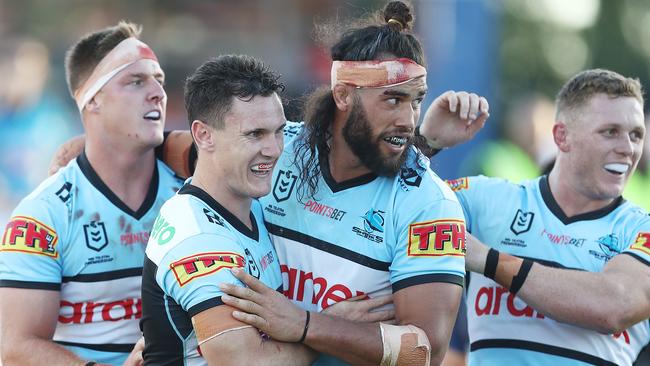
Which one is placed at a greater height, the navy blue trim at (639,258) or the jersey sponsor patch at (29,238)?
the navy blue trim at (639,258)

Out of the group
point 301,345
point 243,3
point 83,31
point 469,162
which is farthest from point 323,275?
point 243,3

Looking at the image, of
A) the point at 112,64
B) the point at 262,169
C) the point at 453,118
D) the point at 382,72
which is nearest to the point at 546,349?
the point at 453,118

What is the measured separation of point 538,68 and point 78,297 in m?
14.2

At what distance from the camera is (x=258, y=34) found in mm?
17266

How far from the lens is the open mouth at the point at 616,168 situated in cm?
510

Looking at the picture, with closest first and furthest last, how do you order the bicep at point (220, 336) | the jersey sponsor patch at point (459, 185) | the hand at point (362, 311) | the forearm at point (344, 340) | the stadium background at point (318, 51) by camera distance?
1. the bicep at point (220, 336)
2. the forearm at point (344, 340)
3. the hand at point (362, 311)
4. the jersey sponsor patch at point (459, 185)
5. the stadium background at point (318, 51)

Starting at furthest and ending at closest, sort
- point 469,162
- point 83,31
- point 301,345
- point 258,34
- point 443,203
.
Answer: point 258,34 → point 83,31 → point 469,162 → point 443,203 → point 301,345

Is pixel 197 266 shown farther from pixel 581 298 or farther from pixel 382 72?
pixel 581 298

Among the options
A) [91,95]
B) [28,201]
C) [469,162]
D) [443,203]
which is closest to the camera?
[443,203]

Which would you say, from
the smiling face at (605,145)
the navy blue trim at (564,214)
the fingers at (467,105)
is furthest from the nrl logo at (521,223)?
the fingers at (467,105)

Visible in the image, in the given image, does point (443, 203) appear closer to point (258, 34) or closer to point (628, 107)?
point (628, 107)

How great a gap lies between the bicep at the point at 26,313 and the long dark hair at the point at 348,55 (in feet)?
4.50

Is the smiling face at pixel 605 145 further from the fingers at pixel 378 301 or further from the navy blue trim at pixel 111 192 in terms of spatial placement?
the navy blue trim at pixel 111 192

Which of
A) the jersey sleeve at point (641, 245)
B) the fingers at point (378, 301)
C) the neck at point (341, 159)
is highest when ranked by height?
the neck at point (341, 159)
